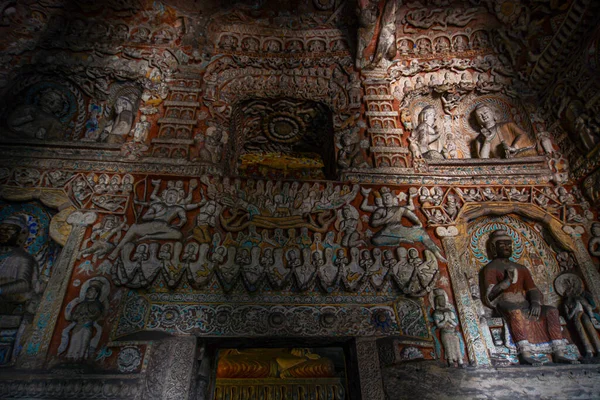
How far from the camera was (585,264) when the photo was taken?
509 cm

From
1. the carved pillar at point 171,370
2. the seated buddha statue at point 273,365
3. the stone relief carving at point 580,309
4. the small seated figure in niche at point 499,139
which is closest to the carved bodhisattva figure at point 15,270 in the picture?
the carved pillar at point 171,370

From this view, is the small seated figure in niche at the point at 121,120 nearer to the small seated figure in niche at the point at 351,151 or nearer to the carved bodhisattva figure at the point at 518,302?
the small seated figure in niche at the point at 351,151

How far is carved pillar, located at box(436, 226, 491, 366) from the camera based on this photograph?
4.45 meters

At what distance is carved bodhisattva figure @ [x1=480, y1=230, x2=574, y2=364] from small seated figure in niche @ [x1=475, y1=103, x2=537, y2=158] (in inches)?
69.8

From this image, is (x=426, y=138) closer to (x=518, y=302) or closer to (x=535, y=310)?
(x=518, y=302)

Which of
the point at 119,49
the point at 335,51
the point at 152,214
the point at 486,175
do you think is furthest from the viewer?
the point at 335,51

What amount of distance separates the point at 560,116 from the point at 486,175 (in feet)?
5.96

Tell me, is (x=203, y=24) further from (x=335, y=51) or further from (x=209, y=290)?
(x=209, y=290)

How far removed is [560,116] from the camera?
623 cm

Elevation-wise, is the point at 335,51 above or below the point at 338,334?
above

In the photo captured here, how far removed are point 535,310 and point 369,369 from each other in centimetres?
246

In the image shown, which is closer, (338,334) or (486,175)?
(338,334)

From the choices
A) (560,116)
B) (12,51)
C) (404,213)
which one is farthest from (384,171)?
(12,51)

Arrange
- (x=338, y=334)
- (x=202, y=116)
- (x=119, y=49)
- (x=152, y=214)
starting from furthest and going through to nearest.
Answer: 1. (x=119, y=49)
2. (x=202, y=116)
3. (x=152, y=214)
4. (x=338, y=334)
